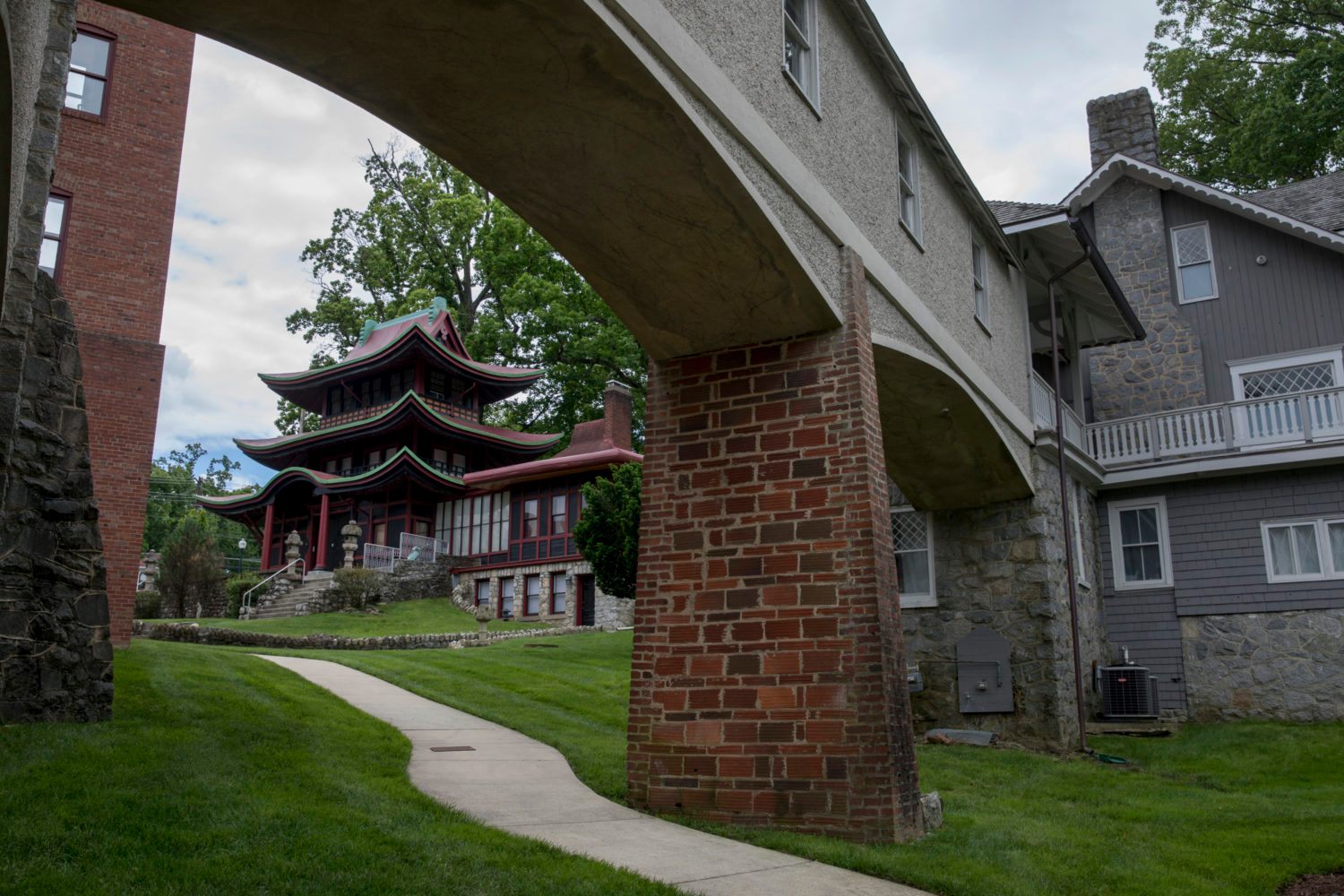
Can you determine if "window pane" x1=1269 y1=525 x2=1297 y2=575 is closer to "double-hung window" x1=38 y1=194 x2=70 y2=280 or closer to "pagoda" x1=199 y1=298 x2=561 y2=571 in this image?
"double-hung window" x1=38 y1=194 x2=70 y2=280

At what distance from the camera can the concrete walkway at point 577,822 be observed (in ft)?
19.2

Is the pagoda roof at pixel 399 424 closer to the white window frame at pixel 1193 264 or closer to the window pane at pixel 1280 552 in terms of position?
the white window frame at pixel 1193 264

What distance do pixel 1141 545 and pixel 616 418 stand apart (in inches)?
607

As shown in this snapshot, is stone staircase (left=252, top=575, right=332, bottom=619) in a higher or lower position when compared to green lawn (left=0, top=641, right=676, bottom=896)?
higher

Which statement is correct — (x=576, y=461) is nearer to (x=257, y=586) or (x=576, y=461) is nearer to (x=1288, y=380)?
(x=257, y=586)

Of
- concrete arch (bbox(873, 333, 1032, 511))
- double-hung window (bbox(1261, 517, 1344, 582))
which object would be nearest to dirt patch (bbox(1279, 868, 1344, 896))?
concrete arch (bbox(873, 333, 1032, 511))

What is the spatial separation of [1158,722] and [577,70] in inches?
537

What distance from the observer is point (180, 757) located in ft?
23.1

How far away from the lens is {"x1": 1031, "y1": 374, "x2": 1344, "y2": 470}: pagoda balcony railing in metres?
16.2

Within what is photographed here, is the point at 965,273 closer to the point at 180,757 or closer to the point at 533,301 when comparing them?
the point at 180,757

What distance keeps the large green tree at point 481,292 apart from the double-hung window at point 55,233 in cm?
2074

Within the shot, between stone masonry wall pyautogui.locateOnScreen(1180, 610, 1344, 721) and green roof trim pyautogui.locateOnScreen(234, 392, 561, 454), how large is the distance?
21.9 metres

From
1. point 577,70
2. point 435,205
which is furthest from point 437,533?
point 577,70

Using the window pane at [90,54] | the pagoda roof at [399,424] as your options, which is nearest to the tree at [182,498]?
the pagoda roof at [399,424]
